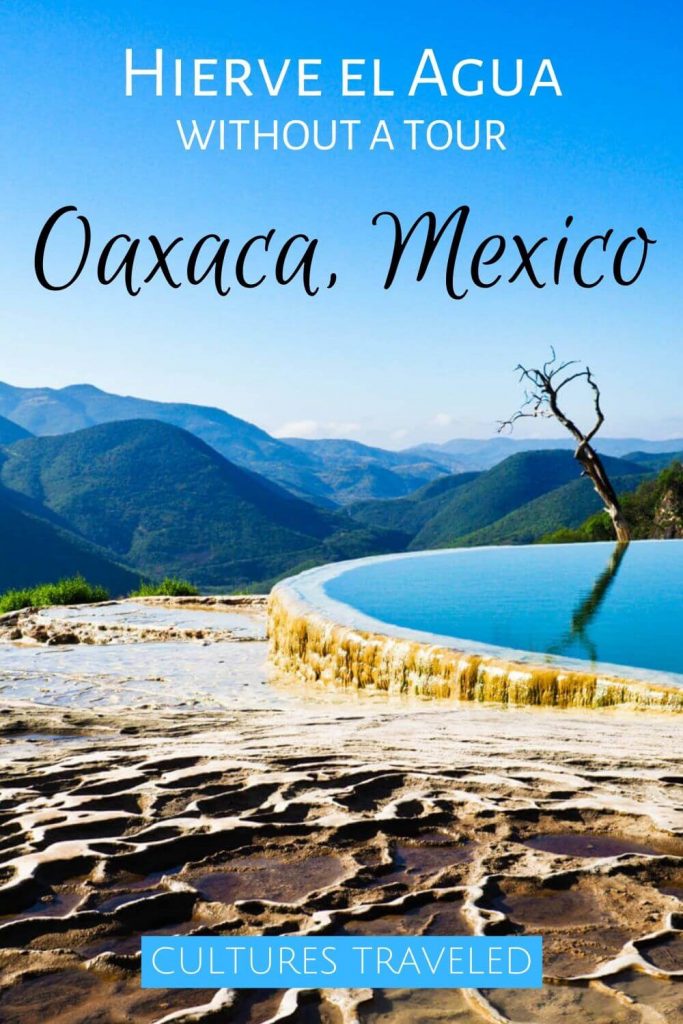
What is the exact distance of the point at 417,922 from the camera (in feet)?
7.22

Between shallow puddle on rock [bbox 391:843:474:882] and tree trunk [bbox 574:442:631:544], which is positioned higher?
tree trunk [bbox 574:442:631:544]

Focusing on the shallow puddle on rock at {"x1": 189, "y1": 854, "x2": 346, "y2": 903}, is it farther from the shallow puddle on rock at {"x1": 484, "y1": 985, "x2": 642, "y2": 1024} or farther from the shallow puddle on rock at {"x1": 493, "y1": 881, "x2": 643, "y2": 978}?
the shallow puddle on rock at {"x1": 484, "y1": 985, "x2": 642, "y2": 1024}

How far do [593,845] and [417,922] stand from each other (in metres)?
0.72

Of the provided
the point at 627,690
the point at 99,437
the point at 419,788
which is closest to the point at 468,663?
the point at 627,690

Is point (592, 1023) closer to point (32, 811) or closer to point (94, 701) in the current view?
point (32, 811)

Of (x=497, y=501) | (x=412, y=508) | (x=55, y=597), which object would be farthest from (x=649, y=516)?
(x=412, y=508)

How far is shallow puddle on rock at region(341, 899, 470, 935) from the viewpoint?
2.15 meters

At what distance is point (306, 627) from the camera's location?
25.4 feet

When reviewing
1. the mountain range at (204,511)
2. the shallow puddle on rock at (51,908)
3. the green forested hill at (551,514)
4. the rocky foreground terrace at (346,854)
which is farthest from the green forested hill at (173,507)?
the shallow puddle on rock at (51,908)

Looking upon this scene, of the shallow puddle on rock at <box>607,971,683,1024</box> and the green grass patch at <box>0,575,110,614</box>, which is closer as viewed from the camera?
the shallow puddle on rock at <box>607,971,683,1024</box>

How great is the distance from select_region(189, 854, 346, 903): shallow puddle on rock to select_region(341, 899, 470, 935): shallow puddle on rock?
0.22m

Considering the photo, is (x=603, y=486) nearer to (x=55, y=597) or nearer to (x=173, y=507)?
(x=55, y=597)

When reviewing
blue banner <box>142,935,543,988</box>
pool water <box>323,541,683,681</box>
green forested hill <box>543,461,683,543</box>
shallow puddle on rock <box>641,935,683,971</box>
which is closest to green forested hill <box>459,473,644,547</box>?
green forested hill <box>543,461,683,543</box>

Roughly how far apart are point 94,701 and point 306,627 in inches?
71.8
